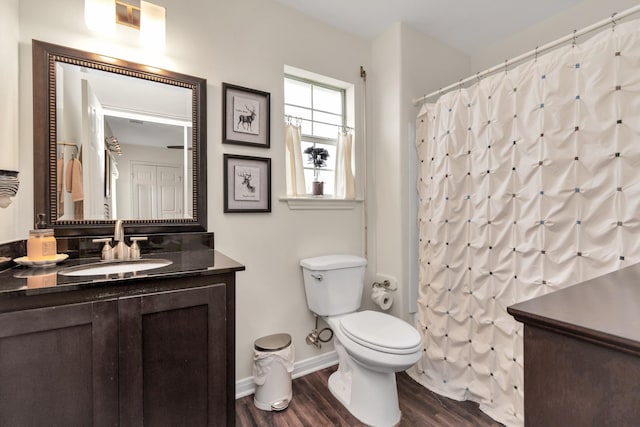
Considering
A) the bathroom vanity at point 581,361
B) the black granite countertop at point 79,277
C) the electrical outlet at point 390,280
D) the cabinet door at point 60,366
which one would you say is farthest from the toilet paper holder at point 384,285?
the cabinet door at point 60,366

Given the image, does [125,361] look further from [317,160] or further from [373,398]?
[317,160]

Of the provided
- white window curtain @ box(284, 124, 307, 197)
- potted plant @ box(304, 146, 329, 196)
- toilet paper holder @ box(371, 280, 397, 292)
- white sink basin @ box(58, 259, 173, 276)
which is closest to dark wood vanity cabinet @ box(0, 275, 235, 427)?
white sink basin @ box(58, 259, 173, 276)

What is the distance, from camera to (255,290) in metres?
1.81

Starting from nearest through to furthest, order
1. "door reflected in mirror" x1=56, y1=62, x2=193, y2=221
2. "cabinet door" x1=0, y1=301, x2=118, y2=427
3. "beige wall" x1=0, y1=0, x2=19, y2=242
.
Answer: "cabinet door" x1=0, y1=301, x2=118, y2=427 → "beige wall" x1=0, y1=0, x2=19, y2=242 → "door reflected in mirror" x1=56, y1=62, x2=193, y2=221

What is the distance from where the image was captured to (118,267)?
4.16 feet

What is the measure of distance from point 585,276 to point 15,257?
7.87 feet

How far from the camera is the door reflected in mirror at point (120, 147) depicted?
1.33 meters

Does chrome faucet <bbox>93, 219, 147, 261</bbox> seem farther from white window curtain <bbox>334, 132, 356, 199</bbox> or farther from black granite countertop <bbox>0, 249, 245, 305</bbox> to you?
white window curtain <bbox>334, 132, 356, 199</bbox>

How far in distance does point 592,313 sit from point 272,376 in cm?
153

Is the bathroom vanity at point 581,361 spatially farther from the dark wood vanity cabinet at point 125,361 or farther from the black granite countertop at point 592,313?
the dark wood vanity cabinet at point 125,361

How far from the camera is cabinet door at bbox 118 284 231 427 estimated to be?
3.14 feet

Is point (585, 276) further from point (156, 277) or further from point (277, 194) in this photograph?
point (156, 277)

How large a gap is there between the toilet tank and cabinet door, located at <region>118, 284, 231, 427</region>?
82cm

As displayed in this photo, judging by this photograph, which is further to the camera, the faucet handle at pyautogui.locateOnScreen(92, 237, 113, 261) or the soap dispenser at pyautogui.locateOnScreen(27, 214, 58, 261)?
the faucet handle at pyautogui.locateOnScreen(92, 237, 113, 261)
